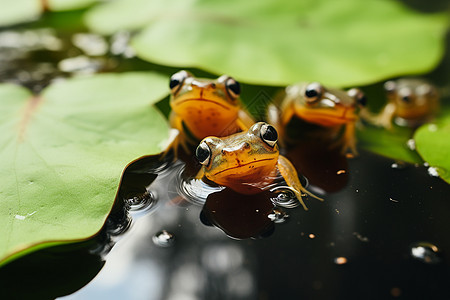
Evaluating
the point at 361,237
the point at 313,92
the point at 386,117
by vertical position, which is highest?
the point at 313,92

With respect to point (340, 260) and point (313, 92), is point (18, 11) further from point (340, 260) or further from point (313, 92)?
point (340, 260)

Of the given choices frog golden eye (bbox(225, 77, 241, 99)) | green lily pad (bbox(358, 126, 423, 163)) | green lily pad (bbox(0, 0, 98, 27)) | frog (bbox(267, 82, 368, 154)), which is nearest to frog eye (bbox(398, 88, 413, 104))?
green lily pad (bbox(358, 126, 423, 163))

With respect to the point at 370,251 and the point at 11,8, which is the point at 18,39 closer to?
the point at 11,8

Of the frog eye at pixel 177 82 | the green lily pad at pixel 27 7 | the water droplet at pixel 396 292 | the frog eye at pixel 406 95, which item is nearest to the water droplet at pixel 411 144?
the frog eye at pixel 406 95

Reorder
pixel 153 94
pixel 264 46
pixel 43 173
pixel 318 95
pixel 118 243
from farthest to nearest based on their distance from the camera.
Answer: pixel 264 46, pixel 153 94, pixel 318 95, pixel 43 173, pixel 118 243

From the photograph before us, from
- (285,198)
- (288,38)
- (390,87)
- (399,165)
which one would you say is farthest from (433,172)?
(288,38)

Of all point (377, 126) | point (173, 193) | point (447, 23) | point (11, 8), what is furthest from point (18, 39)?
point (447, 23)

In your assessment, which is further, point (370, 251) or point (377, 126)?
point (377, 126)

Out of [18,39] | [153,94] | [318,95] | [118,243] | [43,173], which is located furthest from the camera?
[18,39]
